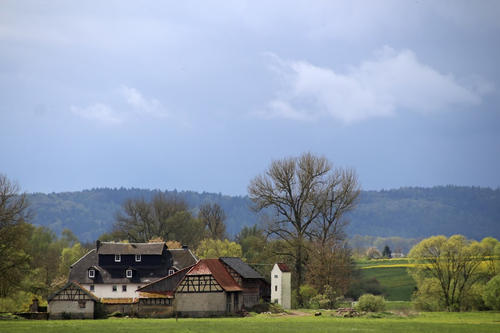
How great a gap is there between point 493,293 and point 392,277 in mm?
53098

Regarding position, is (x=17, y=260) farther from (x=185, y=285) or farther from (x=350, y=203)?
(x=350, y=203)

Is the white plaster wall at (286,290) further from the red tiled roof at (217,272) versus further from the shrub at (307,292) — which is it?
the red tiled roof at (217,272)

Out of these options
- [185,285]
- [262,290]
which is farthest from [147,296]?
[262,290]

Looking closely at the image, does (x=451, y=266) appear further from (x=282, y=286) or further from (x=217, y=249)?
(x=217, y=249)

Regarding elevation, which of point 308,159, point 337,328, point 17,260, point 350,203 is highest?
point 308,159

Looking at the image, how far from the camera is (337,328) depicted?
48250mm

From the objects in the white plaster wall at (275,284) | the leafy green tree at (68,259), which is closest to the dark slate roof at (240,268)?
the white plaster wall at (275,284)

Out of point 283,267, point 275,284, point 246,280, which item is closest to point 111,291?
point 246,280

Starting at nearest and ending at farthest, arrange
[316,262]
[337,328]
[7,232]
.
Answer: [337,328], [7,232], [316,262]

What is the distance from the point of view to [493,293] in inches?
2810

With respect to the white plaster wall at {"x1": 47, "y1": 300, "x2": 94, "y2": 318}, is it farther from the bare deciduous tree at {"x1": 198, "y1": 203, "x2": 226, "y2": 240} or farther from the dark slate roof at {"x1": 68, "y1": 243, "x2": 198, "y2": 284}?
the bare deciduous tree at {"x1": 198, "y1": 203, "x2": 226, "y2": 240}

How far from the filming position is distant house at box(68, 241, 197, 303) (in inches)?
3391

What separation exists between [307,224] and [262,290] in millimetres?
10157

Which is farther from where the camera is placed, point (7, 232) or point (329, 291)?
point (329, 291)
